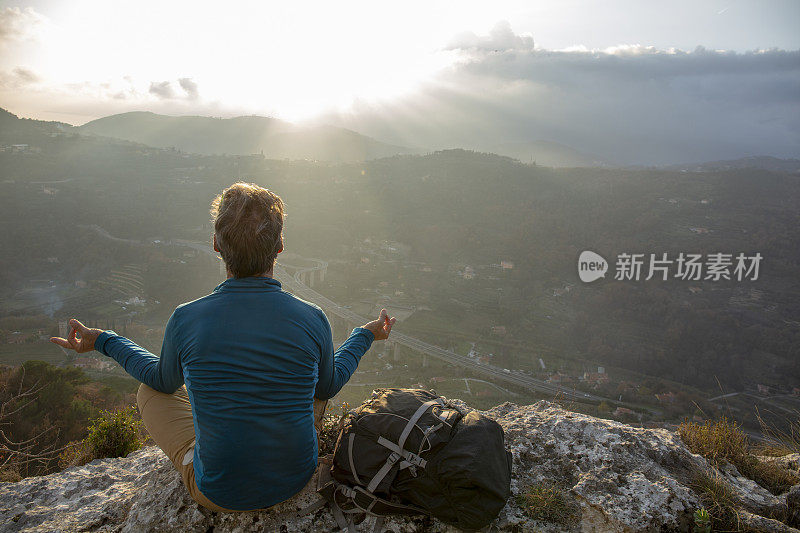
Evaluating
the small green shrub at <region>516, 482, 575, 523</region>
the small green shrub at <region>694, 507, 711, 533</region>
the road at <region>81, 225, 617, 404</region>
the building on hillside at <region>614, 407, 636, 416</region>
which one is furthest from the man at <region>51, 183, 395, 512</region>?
the building on hillside at <region>614, 407, 636, 416</region>

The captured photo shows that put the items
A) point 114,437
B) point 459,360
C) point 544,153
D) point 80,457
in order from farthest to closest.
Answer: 1. point 544,153
2. point 459,360
3. point 114,437
4. point 80,457

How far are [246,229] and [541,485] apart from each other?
248 centimetres

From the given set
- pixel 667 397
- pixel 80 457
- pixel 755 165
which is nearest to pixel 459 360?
pixel 667 397

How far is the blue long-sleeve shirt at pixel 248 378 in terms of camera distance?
1.68m

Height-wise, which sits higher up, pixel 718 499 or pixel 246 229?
pixel 246 229

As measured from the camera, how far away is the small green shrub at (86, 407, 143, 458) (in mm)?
4004

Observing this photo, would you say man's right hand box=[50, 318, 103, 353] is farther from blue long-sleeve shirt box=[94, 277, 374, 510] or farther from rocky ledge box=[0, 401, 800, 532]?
rocky ledge box=[0, 401, 800, 532]

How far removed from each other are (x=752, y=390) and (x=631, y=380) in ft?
28.1

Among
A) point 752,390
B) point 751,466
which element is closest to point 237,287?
point 751,466

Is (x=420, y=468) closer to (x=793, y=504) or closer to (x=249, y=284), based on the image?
(x=249, y=284)

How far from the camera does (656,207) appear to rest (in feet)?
188

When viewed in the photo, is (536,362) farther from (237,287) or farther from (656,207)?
(656,207)

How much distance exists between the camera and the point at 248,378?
1.68 meters

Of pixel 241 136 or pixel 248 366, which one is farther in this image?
pixel 241 136
